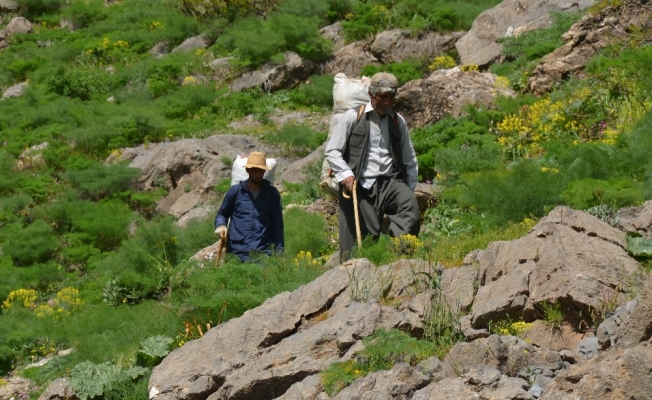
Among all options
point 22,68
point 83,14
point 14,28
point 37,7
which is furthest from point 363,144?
point 37,7

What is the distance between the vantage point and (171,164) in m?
17.8

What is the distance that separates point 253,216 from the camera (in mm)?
9688

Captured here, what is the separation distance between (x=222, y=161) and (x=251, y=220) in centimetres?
800

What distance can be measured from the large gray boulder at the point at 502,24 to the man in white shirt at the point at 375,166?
9.73 metres

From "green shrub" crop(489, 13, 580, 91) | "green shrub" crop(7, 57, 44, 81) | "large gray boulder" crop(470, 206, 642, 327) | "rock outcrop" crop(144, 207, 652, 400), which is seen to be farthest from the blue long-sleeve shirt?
"green shrub" crop(7, 57, 44, 81)

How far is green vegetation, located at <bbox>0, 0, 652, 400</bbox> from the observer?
8.20m

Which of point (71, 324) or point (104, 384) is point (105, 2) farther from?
point (104, 384)

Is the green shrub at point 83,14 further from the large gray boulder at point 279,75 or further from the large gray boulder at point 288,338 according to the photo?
the large gray boulder at point 288,338

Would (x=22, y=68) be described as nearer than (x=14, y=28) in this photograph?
Yes

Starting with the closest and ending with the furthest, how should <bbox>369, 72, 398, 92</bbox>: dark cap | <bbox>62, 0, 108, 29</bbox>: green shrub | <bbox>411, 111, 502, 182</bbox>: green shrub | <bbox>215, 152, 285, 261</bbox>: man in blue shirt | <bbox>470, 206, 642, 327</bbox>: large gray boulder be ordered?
<bbox>470, 206, 642, 327</bbox>: large gray boulder < <bbox>369, 72, 398, 92</bbox>: dark cap < <bbox>215, 152, 285, 261</bbox>: man in blue shirt < <bbox>411, 111, 502, 182</bbox>: green shrub < <bbox>62, 0, 108, 29</bbox>: green shrub

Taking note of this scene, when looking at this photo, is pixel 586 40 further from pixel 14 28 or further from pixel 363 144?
pixel 14 28

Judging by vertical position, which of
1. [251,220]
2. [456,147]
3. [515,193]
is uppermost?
[515,193]

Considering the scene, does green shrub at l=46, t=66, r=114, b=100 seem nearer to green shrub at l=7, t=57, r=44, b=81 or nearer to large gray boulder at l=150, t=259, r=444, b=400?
green shrub at l=7, t=57, r=44, b=81

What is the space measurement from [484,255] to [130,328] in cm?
364
